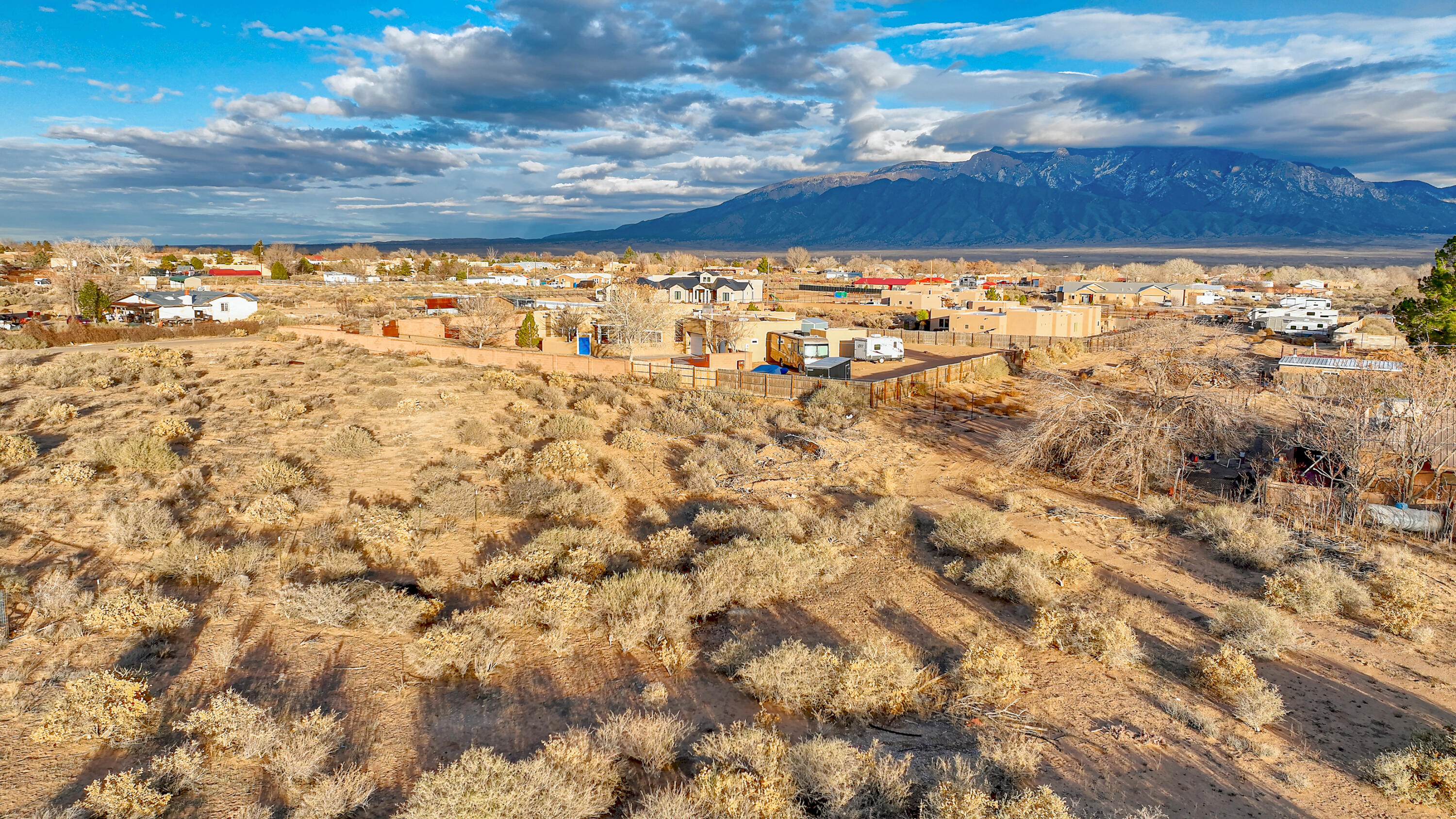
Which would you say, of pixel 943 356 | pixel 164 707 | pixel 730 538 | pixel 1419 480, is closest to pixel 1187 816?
pixel 730 538

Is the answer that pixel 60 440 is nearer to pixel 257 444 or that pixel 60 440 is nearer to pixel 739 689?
pixel 257 444

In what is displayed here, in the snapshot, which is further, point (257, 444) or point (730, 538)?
point (257, 444)

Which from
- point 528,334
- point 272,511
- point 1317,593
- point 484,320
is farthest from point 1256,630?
point 484,320

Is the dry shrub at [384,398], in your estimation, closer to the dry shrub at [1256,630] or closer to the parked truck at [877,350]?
the dry shrub at [1256,630]

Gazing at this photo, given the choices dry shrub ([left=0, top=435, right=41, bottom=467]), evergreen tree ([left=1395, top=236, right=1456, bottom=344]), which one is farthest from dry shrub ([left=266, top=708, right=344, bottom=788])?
evergreen tree ([left=1395, top=236, right=1456, bottom=344])

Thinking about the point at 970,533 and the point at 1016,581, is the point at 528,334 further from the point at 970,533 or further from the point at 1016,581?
the point at 1016,581

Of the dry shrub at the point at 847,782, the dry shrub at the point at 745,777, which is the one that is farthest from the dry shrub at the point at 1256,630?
the dry shrub at the point at 745,777
